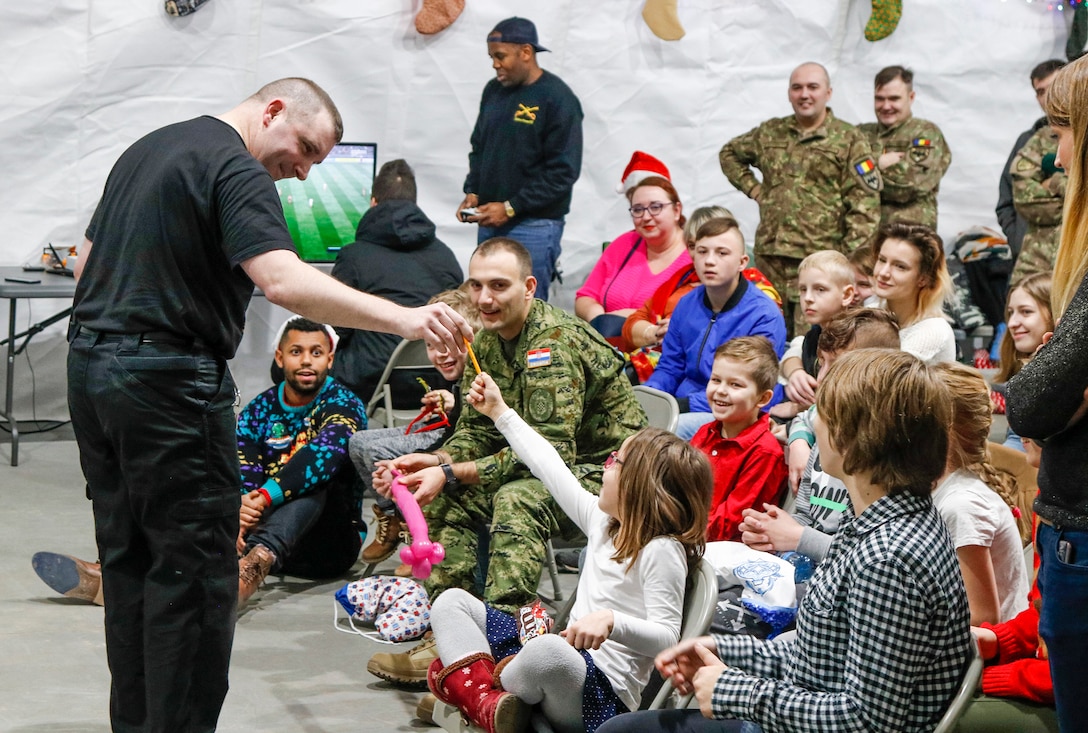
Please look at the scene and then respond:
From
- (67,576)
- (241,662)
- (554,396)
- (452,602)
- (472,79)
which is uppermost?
(472,79)

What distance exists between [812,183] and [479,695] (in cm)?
422

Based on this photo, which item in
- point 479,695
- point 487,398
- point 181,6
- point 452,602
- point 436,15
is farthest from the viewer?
point 436,15

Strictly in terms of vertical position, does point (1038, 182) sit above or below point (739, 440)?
above

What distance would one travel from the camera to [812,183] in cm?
629

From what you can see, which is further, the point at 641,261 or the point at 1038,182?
the point at 1038,182

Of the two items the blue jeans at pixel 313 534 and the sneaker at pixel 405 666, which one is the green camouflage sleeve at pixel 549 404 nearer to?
the sneaker at pixel 405 666

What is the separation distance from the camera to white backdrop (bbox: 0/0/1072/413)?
653 cm

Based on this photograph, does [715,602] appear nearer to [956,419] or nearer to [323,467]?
[956,419]

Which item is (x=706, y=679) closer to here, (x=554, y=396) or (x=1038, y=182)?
(x=554, y=396)

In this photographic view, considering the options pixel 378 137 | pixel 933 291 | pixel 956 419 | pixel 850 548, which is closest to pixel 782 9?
pixel 378 137

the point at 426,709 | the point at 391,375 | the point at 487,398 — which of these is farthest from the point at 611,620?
the point at 391,375

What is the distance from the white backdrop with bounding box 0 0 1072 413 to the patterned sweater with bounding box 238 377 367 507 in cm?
271

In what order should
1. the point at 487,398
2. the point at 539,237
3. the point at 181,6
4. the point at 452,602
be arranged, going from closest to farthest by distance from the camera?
the point at 452,602 → the point at 487,398 → the point at 539,237 → the point at 181,6

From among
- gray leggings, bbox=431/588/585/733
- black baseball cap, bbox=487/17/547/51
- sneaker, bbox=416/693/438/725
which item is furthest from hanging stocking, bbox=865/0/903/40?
gray leggings, bbox=431/588/585/733
